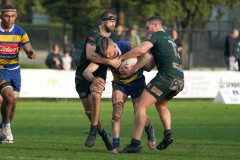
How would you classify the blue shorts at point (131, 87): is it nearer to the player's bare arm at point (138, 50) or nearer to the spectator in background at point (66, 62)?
the player's bare arm at point (138, 50)

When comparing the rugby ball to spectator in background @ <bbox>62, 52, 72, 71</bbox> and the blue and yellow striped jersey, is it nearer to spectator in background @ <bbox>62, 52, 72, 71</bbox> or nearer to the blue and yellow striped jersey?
the blue and yellow striped jersey

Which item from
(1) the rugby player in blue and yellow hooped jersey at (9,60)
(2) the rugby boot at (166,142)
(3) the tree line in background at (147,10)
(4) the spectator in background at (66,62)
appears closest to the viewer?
(2) the rugby boot at (166,142)

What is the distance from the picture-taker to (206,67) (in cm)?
4581

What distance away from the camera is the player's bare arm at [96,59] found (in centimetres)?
1388

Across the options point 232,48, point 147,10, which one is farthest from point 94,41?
point 147,10

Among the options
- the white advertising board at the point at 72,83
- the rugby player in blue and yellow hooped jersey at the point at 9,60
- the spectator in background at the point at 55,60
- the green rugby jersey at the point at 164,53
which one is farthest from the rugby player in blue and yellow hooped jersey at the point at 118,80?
the spectator in background at the point at 55,60

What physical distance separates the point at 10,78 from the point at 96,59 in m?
2.29

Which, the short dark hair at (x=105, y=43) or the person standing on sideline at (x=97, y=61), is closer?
the short dark hair at (x=105, y=43)

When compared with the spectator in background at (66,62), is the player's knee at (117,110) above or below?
above

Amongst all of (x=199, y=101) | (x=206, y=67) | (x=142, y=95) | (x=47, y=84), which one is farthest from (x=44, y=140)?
(x=206, y=67)

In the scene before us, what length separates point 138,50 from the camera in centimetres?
1365

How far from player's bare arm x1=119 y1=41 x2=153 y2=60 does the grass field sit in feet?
4.68

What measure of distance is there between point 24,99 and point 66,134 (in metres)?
13.9

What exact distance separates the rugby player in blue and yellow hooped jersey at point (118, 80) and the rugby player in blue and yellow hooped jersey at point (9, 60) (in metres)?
1.95
